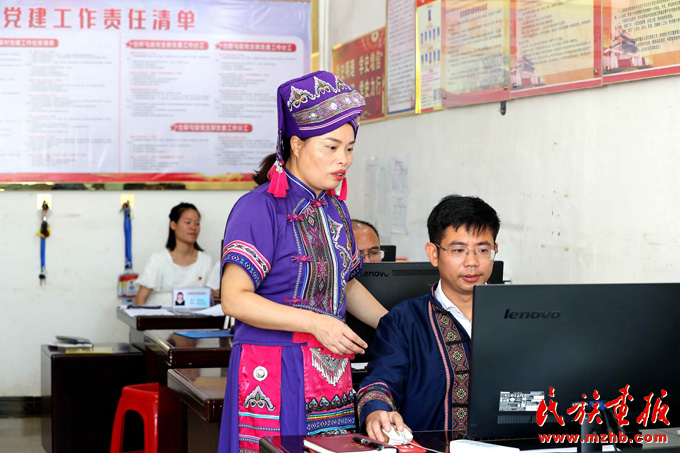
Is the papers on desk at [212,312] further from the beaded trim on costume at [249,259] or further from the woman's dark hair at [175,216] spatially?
the beaded trim on costume at [249,259]

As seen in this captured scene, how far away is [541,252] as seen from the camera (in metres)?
2.87

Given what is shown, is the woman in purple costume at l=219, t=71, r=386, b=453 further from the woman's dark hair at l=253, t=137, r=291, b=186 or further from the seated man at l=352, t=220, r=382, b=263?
the seated man at l=352, t=220, r=382, b=263

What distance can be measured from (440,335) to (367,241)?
124 centimetres

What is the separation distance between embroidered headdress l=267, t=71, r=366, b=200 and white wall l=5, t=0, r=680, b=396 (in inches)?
35.5

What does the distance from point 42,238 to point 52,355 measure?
154cm

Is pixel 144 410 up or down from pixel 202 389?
down

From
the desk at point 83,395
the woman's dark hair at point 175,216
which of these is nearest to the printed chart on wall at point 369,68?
the woman's dark hair at point 175,216

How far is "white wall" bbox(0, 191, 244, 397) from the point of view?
5.36 m

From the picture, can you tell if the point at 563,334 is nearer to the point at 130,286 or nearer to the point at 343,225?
the point at 343,225

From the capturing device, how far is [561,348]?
1.43m

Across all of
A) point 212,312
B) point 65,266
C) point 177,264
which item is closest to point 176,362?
point 212,312

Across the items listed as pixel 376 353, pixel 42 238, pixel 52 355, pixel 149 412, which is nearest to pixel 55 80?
pixel 42 238

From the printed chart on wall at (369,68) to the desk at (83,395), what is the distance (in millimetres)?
1875

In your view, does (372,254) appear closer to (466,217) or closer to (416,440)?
(466,217)
